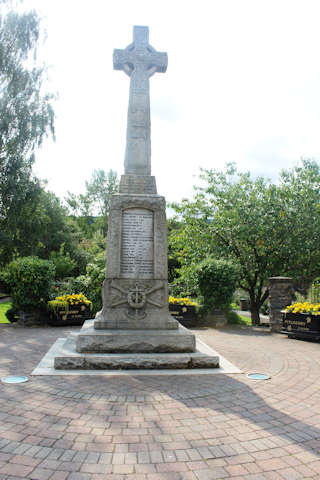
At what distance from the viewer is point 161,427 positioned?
325cm

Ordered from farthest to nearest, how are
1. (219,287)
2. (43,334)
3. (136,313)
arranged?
1. (219,287)
2. (43,334)
3. (136,313)

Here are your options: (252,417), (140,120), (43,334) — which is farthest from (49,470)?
(43,334)

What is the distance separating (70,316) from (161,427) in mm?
8342

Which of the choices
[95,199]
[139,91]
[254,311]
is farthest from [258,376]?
[95,199]

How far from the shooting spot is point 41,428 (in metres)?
3.16

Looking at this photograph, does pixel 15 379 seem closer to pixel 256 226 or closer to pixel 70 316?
pixel 70 316

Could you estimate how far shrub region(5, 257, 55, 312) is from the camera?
1055 cm

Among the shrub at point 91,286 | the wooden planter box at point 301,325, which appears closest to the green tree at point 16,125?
the shrub at point 91,286

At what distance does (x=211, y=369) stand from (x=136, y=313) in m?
1.69

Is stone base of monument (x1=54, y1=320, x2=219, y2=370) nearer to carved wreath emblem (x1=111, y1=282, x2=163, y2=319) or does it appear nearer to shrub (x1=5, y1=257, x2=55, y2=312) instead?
carved wreath emblem (x1=111, y1=282, x2=163, y2=319)

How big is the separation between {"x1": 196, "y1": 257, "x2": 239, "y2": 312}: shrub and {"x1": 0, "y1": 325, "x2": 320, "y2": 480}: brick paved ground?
19.6 ft

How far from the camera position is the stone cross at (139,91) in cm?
703

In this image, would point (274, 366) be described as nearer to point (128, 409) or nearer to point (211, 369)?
point (211, 369)

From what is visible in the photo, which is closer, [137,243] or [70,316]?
[137,243]
